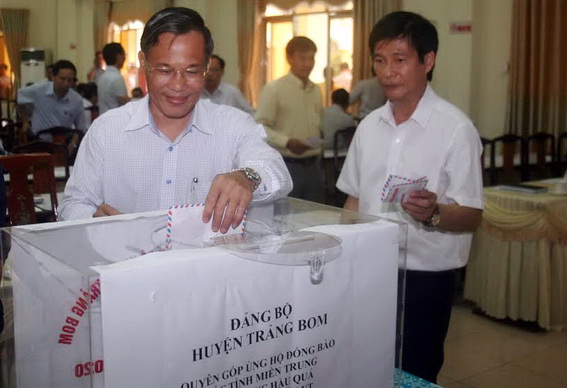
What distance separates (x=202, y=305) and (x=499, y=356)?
3.08 metres

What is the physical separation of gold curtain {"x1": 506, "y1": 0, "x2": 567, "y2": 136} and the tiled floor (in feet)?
13.1

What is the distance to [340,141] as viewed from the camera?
6.60m

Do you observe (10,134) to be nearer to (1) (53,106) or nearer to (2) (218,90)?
(1) (53,106)

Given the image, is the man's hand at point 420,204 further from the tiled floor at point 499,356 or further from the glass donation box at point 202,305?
the tiled floor at point 499,356

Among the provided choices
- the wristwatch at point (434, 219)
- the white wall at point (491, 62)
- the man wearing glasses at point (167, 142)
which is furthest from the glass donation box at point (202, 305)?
the white wall at point (491, 62)

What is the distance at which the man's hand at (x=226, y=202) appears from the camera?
2.76ft

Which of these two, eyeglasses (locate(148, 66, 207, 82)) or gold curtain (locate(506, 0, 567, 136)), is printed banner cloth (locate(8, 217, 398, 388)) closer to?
eyeglasses (locate(148, 66, 207, 82))

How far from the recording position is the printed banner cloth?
0.66 metres

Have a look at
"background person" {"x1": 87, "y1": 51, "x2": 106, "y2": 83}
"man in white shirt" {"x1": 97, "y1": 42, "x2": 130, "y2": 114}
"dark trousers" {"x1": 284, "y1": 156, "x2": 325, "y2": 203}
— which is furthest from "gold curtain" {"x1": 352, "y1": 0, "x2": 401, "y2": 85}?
"dark trousers" {"x1": 284, "y1": 156, "x2": 325, "y2": 203}

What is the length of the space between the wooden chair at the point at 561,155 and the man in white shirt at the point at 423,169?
496 cm

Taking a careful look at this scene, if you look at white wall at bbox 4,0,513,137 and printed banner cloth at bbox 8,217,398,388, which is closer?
printed banner cloth at bbox 8,217,398,388

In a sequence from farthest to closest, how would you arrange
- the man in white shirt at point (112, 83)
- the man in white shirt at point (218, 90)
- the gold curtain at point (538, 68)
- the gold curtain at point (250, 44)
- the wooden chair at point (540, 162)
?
the gold curtain at point (250, 44) → the gold curtain at point (538, 68) → the man in white shirt at point (112, 83) → the wooden chair at point (540, 162) → the man in white shirt at point (218, 90)

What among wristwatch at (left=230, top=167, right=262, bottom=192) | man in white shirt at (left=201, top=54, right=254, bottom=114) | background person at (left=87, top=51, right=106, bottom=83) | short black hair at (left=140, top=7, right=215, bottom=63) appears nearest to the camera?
wristwatch at (left=230, top=167, right=262, bottom=192)

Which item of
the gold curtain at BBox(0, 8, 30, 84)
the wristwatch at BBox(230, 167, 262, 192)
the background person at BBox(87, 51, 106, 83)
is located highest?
the gold curtain at BBox(0, 8, 30, 84)
